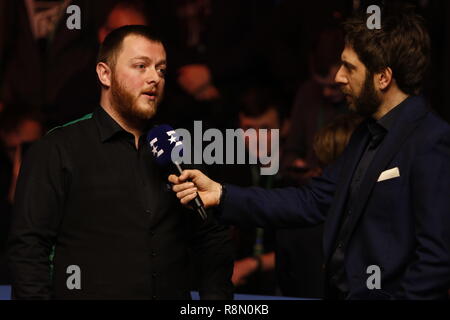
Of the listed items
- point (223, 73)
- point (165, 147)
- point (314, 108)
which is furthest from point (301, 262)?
point (223, 73)

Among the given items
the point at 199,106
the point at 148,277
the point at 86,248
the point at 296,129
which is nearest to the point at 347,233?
the point at 148,277

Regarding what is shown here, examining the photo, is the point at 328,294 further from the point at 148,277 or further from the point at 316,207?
the point at 148,277

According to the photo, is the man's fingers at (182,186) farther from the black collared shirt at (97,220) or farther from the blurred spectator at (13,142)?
the blurred spectator at (13,142)

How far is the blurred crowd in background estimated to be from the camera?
4184mm

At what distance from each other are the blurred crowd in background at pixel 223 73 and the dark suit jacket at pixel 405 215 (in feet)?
4.00

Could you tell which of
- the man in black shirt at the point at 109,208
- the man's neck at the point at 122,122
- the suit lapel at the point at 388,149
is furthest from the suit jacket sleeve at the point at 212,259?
the suit lapel at the point at 388,149

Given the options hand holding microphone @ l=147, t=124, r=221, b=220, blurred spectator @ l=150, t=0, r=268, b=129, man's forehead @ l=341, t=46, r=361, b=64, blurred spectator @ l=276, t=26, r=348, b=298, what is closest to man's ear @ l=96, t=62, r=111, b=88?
hand holding microphone @ l=147, t=124, r=221, b=220

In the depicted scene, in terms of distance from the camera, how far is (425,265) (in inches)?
78.9

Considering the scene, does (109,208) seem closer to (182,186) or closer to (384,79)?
(182,186)

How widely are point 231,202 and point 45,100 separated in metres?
2.80

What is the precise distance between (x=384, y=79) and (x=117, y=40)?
789mm

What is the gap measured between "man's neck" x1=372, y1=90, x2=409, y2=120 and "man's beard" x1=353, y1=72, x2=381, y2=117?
13 millimetres

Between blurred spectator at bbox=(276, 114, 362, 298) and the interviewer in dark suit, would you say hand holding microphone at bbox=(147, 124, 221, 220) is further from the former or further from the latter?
blurred spectator at bbox=(276, 114, 362, 298)

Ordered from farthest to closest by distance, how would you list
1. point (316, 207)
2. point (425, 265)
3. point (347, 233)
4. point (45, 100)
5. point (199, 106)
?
point (45, 100) → point (199, 106) → point (316, 207) → point (347, 233) → point (425, 265)
